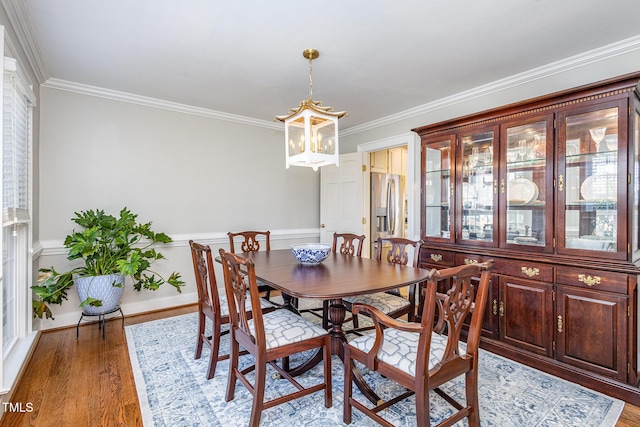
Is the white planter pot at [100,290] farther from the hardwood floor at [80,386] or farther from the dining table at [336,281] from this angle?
the dining table at [336,281]

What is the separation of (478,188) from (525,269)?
0.80m

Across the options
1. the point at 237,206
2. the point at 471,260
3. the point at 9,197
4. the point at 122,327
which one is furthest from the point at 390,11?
the point at 122,327

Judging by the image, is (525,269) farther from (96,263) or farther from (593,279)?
(96,263)

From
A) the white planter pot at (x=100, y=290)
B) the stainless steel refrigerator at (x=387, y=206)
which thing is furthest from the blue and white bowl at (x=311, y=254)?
the stainless steel refrigerator at (x=387, y=206)

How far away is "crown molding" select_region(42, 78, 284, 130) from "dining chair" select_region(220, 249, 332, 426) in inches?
108

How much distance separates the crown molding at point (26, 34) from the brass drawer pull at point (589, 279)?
4088mm

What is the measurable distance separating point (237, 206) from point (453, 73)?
9.95ft

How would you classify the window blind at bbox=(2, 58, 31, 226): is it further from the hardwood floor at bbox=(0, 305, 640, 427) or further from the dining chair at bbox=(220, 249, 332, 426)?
the dining chair at bbox=(220, 249, 332, 426)

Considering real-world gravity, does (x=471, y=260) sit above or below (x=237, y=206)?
below

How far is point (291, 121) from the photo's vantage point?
8.21 ft

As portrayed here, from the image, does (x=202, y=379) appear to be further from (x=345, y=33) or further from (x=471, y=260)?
(x=345, y=33)

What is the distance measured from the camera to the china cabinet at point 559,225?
206 cm

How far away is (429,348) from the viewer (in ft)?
4.62

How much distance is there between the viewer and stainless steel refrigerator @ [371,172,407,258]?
4906 millimetres
